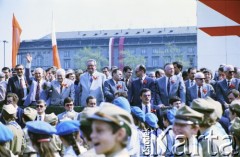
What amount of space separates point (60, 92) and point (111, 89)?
111cm

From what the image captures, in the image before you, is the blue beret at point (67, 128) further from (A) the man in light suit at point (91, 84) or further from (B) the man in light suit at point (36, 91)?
(B) the man in light suit at point (36, 91)

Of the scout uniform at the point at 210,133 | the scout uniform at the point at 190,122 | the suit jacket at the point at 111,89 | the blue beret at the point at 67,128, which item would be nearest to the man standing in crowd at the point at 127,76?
the suit jacket at the point at 111,89

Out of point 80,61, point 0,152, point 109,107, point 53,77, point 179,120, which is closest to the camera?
point 109,107

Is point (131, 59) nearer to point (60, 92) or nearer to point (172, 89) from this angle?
point (60, 92)

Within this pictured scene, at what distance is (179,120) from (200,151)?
364 mm

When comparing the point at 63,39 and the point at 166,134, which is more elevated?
the point at 63,39

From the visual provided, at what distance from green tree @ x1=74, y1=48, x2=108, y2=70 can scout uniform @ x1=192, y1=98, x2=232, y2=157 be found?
10327 cm

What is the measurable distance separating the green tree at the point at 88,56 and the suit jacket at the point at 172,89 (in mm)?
96452

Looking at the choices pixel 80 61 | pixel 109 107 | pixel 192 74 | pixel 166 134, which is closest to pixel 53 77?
pixel 192 74

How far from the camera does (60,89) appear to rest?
47.2ft

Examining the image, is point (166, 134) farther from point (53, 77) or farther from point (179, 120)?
point (53, 77)

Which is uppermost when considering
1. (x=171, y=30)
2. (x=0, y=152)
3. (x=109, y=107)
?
(x=171, y=30)

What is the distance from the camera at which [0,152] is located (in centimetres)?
695

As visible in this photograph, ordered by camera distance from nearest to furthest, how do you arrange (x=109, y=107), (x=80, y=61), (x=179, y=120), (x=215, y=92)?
1. (x=109, y=107)
2. (x=179, y=120)
3. (x=215, y=92)
4. (x=80, y=61)
